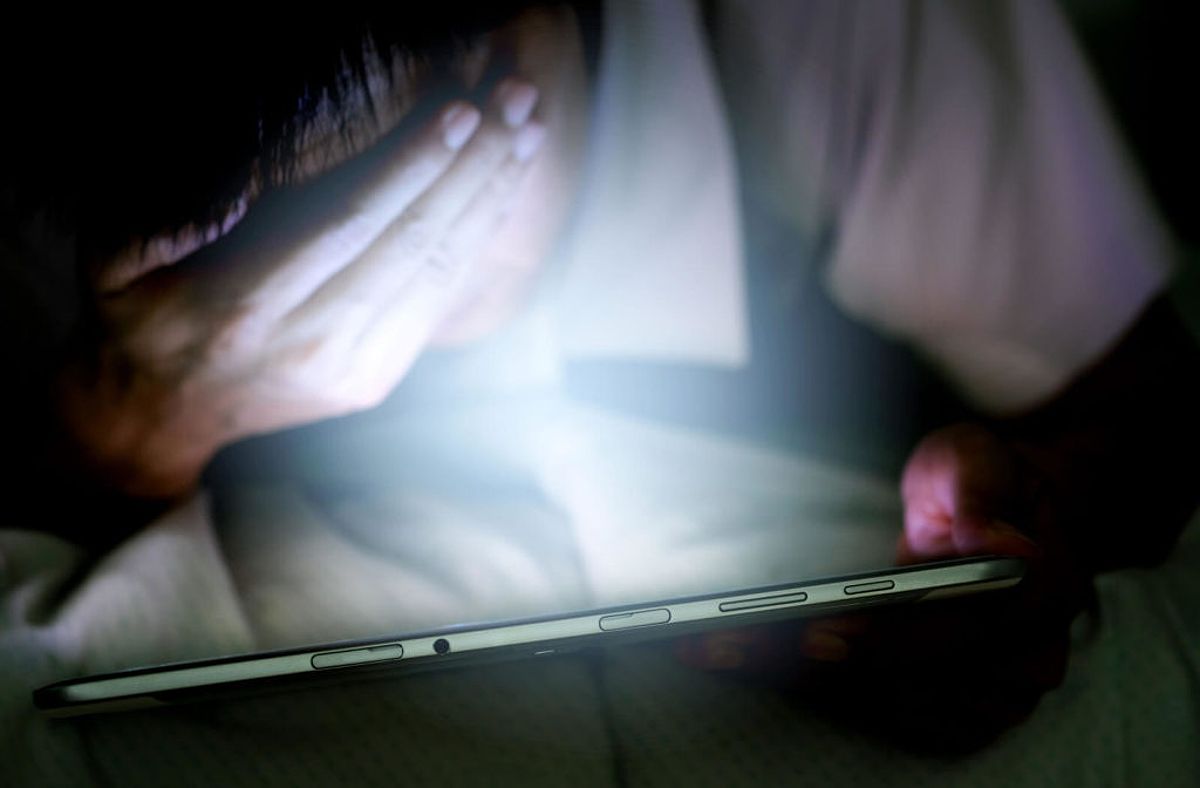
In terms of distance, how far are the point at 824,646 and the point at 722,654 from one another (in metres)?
0.06

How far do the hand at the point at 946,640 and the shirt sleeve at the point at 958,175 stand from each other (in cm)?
6

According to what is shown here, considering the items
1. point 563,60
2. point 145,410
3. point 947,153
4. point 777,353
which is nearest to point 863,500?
point 777,353

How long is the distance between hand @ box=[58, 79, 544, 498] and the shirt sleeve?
0.50 feet

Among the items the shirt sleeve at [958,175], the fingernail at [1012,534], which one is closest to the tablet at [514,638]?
the fingernail at [1012,534]

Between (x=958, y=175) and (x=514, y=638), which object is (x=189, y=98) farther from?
(x=958, y=175)

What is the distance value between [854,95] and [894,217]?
0.07 meters

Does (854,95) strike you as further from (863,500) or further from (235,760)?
(235,760)

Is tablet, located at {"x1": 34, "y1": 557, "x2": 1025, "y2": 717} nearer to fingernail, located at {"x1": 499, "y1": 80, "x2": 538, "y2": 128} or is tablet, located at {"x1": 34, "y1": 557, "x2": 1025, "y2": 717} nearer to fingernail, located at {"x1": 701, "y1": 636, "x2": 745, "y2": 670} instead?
fingernail, located at {"x1": 701, "y1": 636, "x2": 745, "y2": 670}

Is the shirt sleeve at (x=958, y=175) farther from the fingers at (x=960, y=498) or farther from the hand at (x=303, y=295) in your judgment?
the hand at (x=303, y=295)

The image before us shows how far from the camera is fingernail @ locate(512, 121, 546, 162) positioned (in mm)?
392

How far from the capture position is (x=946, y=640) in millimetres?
461

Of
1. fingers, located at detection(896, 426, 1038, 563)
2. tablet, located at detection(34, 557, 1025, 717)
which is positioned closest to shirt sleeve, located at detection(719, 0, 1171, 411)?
fingers, located at detection(896, 426, 1038, 563)

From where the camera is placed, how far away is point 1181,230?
0.49m

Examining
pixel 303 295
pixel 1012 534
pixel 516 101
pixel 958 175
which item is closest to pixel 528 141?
pixel 516 101
